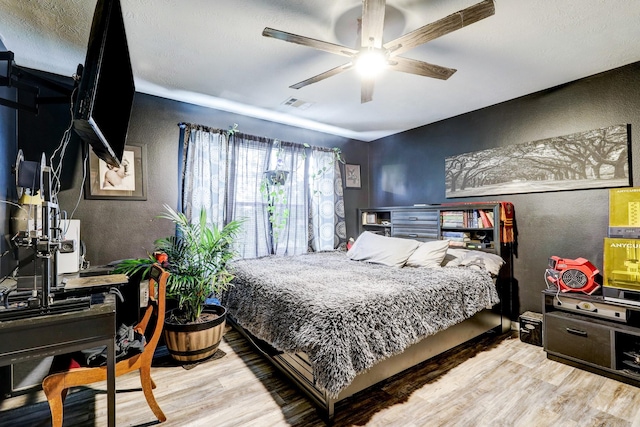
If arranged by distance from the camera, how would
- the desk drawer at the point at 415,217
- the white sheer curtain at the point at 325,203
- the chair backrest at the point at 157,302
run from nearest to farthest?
the chair backrest at the point at 157,302 → the desk drawer at the point at 415,217 → the white sheer curtain at the point at 325,203

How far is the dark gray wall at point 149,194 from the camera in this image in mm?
2826

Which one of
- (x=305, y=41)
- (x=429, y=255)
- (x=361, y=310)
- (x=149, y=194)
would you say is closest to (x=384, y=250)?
(x=429, y=255)

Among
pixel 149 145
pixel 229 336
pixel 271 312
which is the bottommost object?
pixel 229 336

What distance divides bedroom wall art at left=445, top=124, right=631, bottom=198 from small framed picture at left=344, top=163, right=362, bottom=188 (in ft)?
4.97

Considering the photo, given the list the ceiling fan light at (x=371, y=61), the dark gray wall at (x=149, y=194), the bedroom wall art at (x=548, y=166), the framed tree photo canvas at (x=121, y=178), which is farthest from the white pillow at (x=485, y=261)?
the framed tree photo canvas at (x=121, y=178)

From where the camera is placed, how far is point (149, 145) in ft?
10.3

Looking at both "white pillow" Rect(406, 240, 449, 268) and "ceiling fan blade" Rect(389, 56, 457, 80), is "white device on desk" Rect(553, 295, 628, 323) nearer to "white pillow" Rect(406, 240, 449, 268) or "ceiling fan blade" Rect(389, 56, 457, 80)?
"white pillow" Rect(406, 240, 449, 268)

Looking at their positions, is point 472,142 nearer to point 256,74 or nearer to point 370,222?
point 370,222

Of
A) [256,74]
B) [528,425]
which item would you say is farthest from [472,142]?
[528,425]

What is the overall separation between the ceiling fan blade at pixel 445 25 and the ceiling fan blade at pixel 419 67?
78mm

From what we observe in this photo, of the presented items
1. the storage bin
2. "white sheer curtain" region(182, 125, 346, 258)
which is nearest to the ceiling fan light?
"white sheer curtain" region(182, 125, 346, 258)

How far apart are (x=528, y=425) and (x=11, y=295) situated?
2.98 metres

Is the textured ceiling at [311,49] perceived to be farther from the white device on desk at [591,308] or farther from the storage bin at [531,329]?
the storage bin at [531,329]

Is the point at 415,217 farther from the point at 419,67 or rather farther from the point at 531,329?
the point at 419,67
